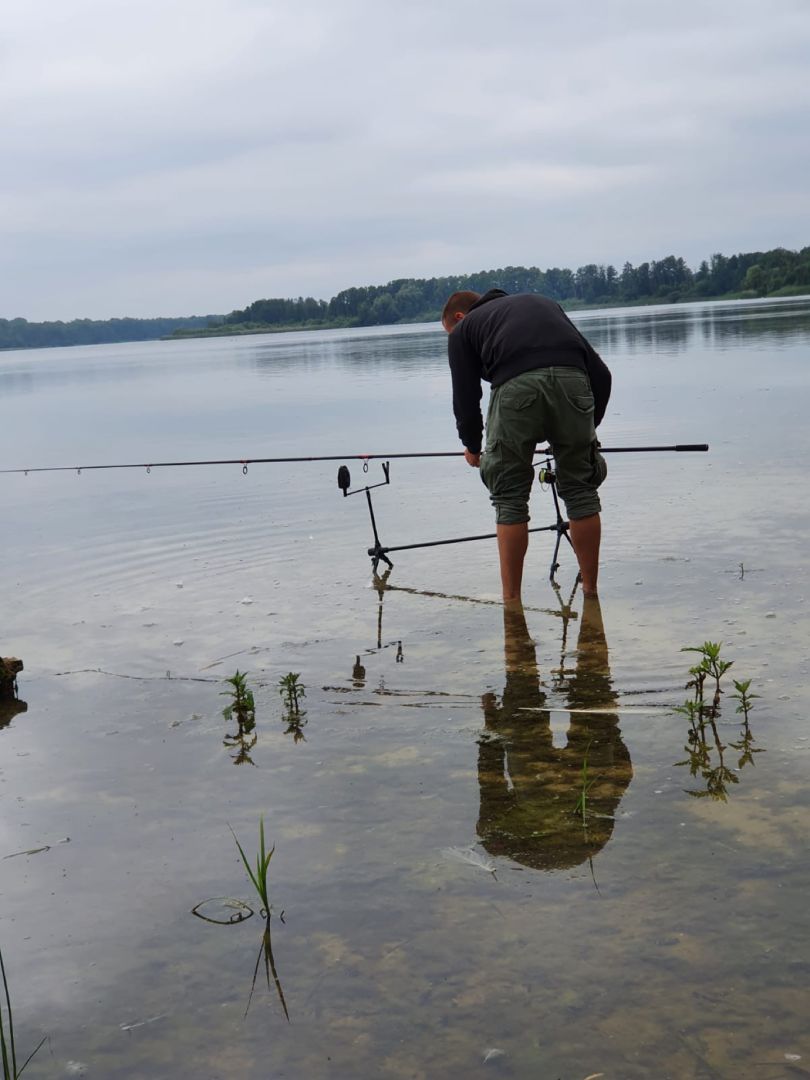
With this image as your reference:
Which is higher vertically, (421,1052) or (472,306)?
(472,306)

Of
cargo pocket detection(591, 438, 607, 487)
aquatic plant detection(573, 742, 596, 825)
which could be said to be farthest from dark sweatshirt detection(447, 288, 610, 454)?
aquatic plant detection(573, 742, 596, 825)

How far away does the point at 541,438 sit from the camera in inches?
244

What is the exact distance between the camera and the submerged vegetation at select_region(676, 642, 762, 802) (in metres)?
3.70

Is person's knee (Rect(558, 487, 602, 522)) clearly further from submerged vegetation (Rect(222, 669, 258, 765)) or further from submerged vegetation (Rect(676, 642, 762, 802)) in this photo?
submerged vegetation (Rect(222, 669, 258, 765))

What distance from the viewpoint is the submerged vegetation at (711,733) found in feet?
12.1

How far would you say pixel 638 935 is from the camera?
2807 mm

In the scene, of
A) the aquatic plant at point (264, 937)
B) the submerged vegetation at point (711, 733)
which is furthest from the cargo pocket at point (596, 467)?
the aquatic plant at point (264, 937)

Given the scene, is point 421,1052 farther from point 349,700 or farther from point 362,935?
point 349,700

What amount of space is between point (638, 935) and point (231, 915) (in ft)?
3.43

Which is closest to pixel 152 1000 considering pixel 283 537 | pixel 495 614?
pixel 495 614

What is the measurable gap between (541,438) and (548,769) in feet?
8.57

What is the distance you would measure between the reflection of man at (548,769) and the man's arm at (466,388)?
5.04 feet

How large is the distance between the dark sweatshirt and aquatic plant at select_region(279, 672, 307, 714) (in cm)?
195

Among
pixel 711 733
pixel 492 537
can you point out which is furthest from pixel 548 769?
pixel 492 537
